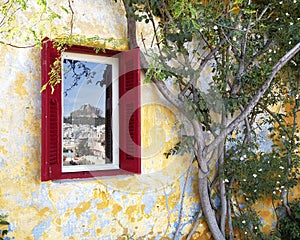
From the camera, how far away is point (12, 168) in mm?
3496

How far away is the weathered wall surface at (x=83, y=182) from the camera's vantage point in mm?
3504

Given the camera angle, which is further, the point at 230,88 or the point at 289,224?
the point at 289,224

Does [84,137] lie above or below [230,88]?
below

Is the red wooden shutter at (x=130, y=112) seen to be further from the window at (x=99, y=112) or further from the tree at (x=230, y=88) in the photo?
the tree at (x=230, y=88)

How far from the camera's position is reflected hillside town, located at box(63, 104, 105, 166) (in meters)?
4.02

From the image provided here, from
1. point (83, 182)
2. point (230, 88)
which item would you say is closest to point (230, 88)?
point (230, 88)

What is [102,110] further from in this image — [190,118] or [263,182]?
[263,182]

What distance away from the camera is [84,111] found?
4160 millimetres

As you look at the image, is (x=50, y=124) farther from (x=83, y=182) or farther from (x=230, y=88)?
(x=230, y=88)

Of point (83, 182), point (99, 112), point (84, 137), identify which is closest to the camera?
point (83, 182)

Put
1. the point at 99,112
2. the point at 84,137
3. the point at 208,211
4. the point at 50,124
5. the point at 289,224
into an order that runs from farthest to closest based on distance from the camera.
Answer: the point at 289,224 → the point at 208,211 → the point at 99,112 → the point at 84,137 → the point at 50,124

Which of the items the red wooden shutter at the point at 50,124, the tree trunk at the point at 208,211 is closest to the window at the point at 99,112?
the red wooden shutter at the point at 50,124

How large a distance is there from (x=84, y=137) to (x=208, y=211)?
5.70ft

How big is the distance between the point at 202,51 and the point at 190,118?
101 centimetres
